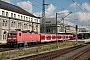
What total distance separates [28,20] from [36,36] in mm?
25049

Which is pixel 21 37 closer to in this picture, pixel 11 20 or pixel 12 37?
pixel 12 37

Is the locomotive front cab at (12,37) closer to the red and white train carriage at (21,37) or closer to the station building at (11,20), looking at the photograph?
the red and white train carriage at (21,37)

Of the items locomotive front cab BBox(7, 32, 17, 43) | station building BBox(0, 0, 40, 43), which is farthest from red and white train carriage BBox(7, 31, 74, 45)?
station building BBox(0, 0, 40, 43)

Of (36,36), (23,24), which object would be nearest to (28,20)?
(23,24)

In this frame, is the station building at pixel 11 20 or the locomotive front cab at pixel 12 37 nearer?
the locomotive front cab at pixel 12 37

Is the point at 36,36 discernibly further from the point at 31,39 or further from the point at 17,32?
the point at 17,32

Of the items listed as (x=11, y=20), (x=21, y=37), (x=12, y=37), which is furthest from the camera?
(x=11, y=20)

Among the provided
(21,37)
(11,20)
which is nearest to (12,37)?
(21,37)

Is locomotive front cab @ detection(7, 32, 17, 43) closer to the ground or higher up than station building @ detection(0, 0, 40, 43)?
closer to the ground

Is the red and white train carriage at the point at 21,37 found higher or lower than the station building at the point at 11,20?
lower

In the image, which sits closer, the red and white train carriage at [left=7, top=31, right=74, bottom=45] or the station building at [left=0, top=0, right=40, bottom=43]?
the red and white train carriage at [left=7, top=31, right=74, bottom=45]

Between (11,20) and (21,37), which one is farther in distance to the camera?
(11,20)

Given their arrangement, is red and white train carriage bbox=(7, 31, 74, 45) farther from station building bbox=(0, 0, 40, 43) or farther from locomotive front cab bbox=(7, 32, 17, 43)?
station building bbox=(0, 0, 40, 43)

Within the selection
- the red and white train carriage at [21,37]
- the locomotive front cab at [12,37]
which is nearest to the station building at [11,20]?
the red and white train carriage at [21,37]
